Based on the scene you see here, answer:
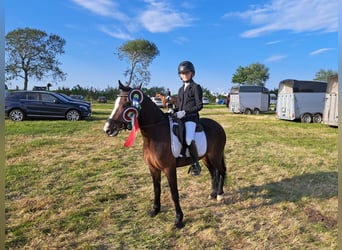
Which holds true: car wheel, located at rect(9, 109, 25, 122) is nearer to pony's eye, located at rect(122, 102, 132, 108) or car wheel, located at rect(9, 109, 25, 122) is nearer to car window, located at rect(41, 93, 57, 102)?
car window, located at rect(41, 93, 57, 102)

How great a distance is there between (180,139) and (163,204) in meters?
1.23

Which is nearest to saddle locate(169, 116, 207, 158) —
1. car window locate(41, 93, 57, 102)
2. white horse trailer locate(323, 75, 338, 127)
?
white horse trailer locate(323, 75, 338, 127)

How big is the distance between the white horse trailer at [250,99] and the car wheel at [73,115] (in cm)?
1499

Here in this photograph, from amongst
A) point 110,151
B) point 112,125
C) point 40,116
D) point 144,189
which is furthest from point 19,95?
point 112,125

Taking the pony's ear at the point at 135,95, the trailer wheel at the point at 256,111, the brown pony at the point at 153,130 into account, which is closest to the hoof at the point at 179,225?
the brown pony at the point at 153,130

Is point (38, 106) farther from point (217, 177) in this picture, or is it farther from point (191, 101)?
point (191, 101)

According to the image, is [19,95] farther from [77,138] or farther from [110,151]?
[110,151]

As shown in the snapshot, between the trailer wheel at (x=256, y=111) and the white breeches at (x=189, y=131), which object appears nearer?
the white breeches at (x=189, y=131)

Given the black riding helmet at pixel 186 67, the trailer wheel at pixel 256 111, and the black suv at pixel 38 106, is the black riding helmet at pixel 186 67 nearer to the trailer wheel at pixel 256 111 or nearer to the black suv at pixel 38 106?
the black suv at pixel 38 106

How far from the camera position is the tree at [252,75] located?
2406 inches

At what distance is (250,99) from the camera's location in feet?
80.5

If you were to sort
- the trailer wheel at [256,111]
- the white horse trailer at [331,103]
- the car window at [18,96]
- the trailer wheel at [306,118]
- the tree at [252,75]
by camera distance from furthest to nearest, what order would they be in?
the tree at [252,75]
the trailer wheel at [256,111]
the trailer wheel at [306,118]
the car window at [18,96]
the white horse trailer at [331,103]

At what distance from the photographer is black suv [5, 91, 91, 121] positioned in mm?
13430

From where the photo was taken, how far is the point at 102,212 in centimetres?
376
